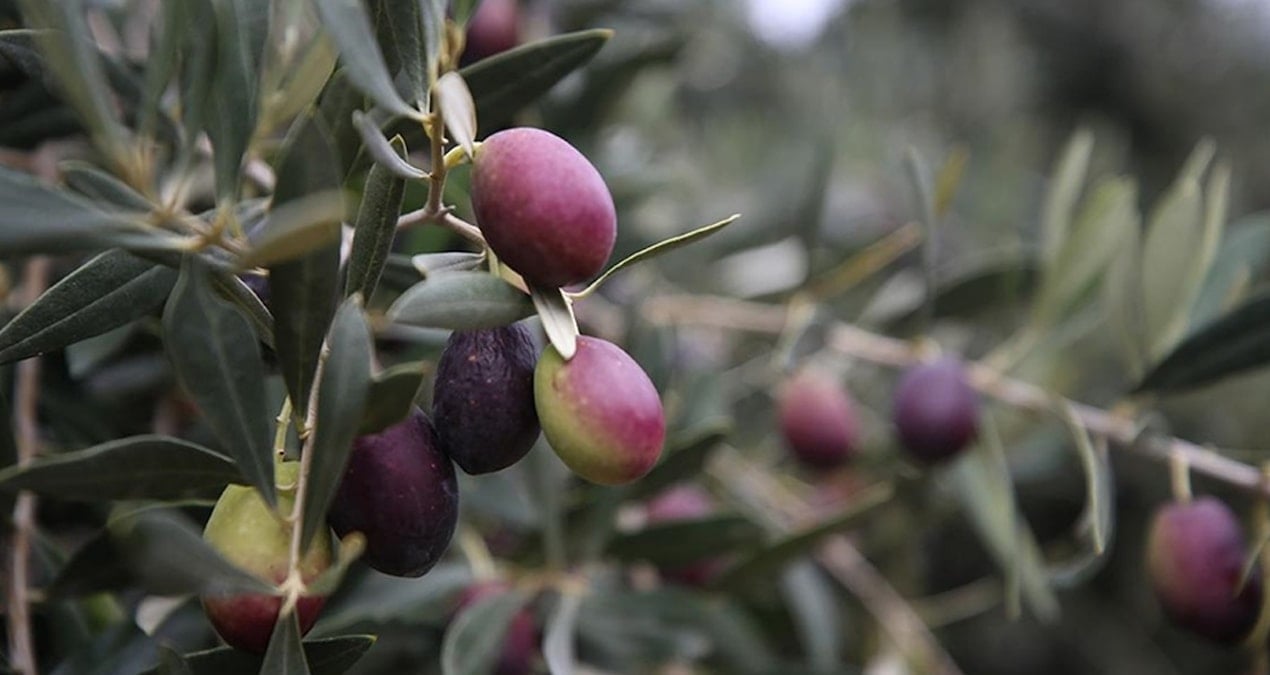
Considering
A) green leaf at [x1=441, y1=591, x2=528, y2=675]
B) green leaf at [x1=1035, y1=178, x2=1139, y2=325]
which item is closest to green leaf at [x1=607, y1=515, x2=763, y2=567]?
green leaf at [x1=441, y1=591, x2=528, y2=675]

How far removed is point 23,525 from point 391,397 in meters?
0.36

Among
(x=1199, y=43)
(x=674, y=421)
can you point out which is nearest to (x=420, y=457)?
(x=674, y=421)

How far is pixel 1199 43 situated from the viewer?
10.5 ft

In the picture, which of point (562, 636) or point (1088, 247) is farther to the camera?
point (1088, 247)

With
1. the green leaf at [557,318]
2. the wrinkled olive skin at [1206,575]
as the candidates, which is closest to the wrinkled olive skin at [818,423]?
the wrinkled olive skin at [1206,575]

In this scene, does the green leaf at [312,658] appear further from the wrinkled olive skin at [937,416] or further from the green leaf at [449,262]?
the wrinkled olive skin at [937,416]

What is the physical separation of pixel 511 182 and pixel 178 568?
0.62 feet

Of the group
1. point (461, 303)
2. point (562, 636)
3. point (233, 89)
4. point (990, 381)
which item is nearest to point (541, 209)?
point (461, 303)

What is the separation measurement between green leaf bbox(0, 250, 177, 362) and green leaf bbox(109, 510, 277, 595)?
0.13 meters

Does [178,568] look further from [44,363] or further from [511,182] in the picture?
[44,363]

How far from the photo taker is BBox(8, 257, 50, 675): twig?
2.14 ft

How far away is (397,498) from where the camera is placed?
0.50 metres

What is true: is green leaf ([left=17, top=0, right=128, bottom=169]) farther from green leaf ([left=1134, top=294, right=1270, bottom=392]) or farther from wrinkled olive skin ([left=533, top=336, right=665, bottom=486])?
green leaf ([left=1134, top=294, right=1270, bottom=392])

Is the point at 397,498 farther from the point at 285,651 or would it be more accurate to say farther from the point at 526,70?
the point at 526,70
